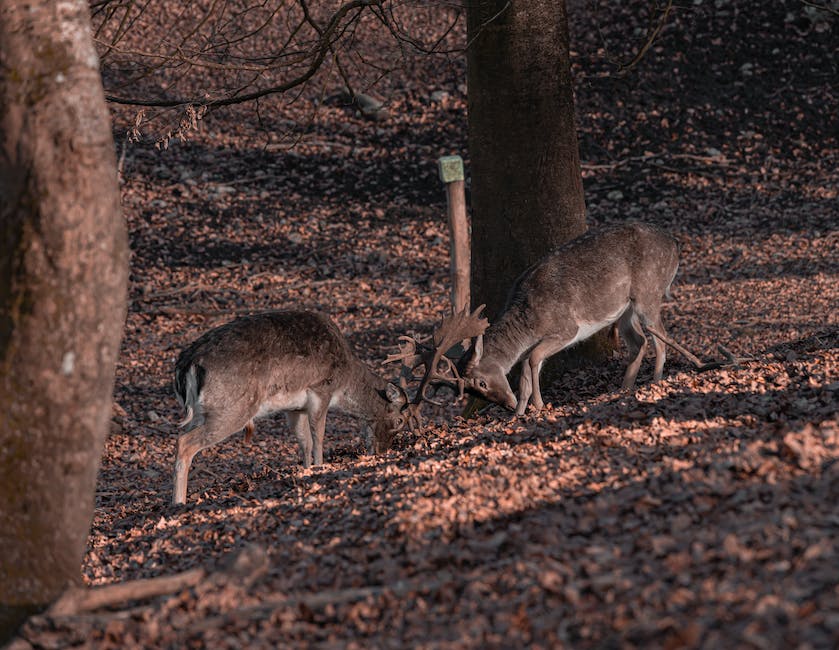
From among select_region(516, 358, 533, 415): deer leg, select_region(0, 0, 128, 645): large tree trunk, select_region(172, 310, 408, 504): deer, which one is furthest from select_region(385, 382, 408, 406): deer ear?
select_region(0, 0, 128, 645): large tree trunk

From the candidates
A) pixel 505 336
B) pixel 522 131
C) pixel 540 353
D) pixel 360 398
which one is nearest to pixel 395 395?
pixel 360 398

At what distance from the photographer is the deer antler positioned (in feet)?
28.8

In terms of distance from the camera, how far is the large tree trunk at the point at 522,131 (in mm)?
8961

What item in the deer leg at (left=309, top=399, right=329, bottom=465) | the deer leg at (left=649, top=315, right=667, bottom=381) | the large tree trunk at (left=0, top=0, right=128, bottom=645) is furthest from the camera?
the deer leg at (left=649, top=315, right=667, bottom=381)

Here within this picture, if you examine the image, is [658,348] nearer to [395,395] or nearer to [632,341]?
[632,341]

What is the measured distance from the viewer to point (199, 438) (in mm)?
8047

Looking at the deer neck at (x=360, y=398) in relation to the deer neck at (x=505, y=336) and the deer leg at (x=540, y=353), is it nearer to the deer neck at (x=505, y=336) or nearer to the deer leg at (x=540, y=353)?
the deer neck at (x=505, y=336)

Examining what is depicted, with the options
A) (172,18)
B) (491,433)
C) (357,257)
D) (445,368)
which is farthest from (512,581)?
(172,18)

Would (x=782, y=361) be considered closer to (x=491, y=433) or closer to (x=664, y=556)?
(x=491, y=433)

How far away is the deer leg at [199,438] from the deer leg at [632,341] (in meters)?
3.30

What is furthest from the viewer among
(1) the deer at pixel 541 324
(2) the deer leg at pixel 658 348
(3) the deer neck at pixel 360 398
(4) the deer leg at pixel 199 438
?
(2) the deer leg at pixel 658 348

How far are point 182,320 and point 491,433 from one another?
772 centimetres

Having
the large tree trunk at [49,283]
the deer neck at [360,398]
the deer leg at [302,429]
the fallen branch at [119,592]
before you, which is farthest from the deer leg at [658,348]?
the large tree trunk at [49,283]

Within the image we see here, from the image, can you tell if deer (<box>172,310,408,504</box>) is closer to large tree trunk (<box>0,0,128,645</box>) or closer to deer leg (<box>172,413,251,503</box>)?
deer leg (<box>172,413,251,503</box>)
